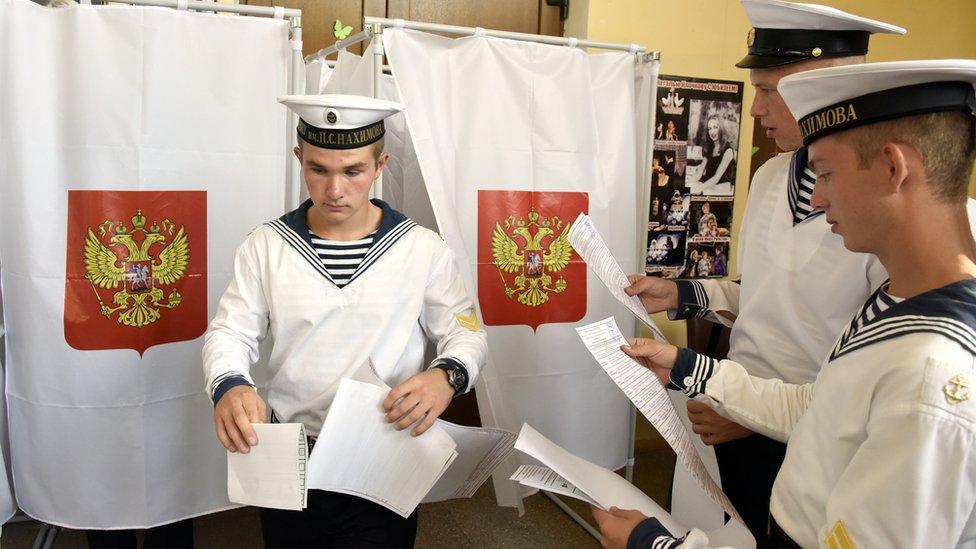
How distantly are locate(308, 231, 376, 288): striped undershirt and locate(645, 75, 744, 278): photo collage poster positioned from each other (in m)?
1.85

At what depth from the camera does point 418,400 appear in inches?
49.4

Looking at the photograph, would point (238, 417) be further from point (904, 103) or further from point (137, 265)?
point (904, 103)

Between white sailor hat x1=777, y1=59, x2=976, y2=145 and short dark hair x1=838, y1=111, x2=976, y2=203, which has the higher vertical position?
white sailor hat x1=777, y1=59, x2=976, y2=145

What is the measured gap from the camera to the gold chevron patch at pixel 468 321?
149 cm

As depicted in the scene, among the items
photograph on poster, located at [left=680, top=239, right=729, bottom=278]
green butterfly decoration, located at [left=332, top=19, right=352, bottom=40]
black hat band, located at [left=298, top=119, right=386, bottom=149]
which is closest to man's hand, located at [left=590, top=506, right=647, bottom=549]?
black hat band, located at [left=298, top=119, right=386, bottom=149]

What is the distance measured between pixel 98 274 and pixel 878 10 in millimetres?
3303

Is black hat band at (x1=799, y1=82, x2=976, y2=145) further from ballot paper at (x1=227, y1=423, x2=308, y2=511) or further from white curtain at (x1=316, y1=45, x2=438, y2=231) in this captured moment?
white curtain at (x1=316, y1=45, x2=438, y2=231)

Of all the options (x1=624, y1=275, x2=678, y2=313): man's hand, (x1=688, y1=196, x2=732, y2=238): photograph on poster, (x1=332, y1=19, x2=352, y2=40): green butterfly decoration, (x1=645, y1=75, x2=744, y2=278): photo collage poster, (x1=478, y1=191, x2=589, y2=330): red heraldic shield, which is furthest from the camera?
(x1=688, y1=196, x2=732, y2=238): photograph on poster

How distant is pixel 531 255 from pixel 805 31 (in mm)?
1052

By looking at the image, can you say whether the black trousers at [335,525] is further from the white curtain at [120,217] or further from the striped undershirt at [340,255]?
the white curtain at [120,217]

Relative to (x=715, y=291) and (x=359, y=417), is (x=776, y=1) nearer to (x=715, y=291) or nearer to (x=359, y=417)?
(x=715, y=291)

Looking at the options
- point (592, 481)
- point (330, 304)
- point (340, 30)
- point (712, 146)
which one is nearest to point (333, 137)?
point (330, 304)

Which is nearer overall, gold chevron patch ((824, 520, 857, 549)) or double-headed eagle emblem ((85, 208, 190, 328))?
gold chevron patch ((824, 520, 857, 549))

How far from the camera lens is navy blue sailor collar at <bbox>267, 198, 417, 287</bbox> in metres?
1.39
